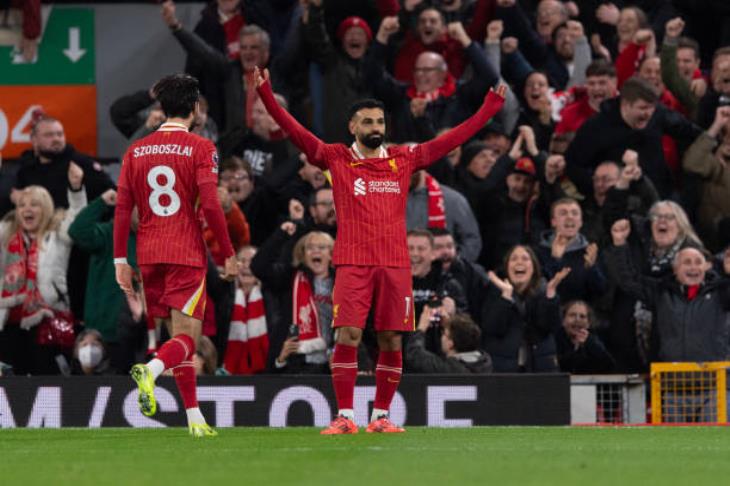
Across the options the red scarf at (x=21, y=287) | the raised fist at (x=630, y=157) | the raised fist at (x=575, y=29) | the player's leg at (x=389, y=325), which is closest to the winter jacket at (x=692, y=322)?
the raised fist at (x=630, y=157)

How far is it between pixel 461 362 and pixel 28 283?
385 centimetres

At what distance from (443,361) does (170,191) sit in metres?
3.43

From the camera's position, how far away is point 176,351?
9375 mm

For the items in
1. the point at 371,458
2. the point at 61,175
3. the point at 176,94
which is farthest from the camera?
the point at 61,175

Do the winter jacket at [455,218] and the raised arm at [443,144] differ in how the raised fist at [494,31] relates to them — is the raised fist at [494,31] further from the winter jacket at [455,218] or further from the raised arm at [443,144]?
the raised arm at [443,144]

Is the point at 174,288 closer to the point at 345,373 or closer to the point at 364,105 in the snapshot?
the point at 345,373

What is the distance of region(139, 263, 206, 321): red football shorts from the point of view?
9.57 meters

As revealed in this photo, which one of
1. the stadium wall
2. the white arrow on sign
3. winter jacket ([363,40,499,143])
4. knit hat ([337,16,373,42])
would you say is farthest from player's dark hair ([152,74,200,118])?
the white arrow on sign

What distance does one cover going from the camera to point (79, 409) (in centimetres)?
1196

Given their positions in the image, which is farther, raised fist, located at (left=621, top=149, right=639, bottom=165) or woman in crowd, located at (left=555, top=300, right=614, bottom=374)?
raised fist, located at (left=621, top=149, right=639, bottom=165)

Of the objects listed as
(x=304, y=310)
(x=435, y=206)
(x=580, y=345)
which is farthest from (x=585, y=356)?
(x=304, y=310)

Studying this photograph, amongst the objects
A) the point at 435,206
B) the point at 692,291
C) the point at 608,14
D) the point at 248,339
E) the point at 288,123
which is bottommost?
the point at 248,339

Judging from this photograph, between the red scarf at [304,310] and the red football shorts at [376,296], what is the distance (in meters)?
2.74

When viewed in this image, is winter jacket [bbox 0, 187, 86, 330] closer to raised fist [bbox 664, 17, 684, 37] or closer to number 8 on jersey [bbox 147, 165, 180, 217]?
number 8 on jersey [bbox 147, 165, 180, 217]
